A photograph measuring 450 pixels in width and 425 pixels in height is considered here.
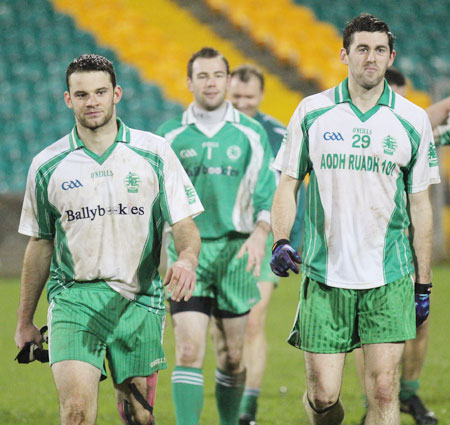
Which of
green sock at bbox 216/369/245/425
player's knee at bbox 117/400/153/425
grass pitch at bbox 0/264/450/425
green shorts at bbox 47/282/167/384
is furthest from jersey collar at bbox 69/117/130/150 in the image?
grass pitch at bbox 0/264/450/425

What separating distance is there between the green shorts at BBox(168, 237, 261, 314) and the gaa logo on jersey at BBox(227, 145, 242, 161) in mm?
493

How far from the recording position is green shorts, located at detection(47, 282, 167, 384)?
4.07 m

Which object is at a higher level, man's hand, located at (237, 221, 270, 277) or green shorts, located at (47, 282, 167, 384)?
man's hand, located at (237, 221, 270, 277)

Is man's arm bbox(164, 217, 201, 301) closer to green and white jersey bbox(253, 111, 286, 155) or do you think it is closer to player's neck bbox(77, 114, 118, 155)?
player's neck bbox(77, 114, 118, 155)

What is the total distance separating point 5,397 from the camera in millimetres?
6941

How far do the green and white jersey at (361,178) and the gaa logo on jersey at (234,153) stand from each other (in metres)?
1.24

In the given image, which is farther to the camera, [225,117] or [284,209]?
[225,117]

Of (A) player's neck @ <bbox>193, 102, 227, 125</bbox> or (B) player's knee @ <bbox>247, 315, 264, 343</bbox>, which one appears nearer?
(A) player's neck @ <bbox>193, 102, 227, 125</bbox>

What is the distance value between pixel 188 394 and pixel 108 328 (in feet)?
3.95

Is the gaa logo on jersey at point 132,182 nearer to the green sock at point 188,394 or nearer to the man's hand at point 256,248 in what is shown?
the man's hand at point 256,248

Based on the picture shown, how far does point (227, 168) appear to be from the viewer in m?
5.61

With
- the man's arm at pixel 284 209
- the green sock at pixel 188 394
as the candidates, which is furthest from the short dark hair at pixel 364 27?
the green sock at pixel 188 394

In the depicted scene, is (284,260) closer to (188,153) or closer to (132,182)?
(132,182)

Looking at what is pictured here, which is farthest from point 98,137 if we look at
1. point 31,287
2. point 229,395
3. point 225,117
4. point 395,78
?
point 395,78
